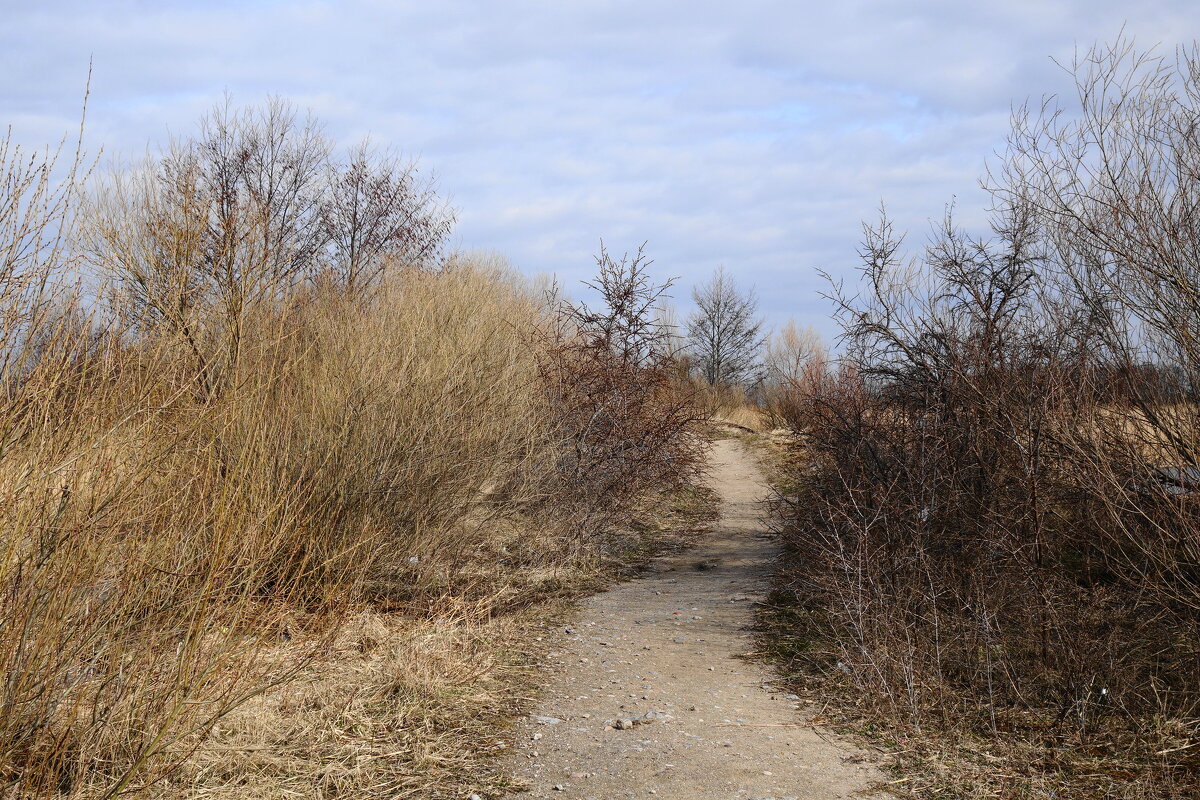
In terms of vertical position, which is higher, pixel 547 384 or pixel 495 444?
pixel 547 384

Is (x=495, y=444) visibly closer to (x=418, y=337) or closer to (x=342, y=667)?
(x=418, y=337)

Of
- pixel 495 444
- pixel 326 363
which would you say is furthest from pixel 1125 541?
pixel 326 363

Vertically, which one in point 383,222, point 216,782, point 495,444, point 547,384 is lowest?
point 216,782

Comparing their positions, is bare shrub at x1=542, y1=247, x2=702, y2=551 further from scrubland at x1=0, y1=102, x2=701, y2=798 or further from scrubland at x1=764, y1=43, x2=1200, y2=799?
scrubland at x1=764, y1=43, x2=1200, y2=799

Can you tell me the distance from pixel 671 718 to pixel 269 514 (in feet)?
9.02

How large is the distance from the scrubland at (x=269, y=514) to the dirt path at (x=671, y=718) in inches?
17.2

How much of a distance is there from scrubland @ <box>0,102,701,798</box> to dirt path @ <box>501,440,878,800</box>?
0.44 metres

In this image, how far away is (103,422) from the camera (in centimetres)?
355

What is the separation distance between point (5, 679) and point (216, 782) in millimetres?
1223

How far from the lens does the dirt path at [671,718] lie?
425 cm

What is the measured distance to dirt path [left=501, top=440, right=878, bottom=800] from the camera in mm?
4254

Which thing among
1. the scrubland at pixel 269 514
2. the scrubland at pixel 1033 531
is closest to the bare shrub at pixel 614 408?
the scrubland at pixel 269 514

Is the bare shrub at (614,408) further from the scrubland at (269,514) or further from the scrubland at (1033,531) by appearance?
the scrubland at (1033,531)

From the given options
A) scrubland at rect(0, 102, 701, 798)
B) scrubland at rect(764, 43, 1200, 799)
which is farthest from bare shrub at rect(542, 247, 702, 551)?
scrubland at rect(764, 43, 1200, 799)
